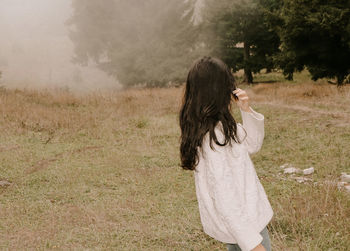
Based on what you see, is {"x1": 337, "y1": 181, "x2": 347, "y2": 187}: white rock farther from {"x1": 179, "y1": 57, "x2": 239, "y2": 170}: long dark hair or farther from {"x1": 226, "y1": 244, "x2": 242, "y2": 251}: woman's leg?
{"x1": 179, "y1": 57, "x2": 239, "y2": 170}: long dark hair

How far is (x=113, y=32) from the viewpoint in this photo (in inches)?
1072

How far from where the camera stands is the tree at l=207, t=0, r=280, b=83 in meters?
23.8

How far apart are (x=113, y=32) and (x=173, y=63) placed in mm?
5744

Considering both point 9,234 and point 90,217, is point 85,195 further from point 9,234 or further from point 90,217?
point 9,234

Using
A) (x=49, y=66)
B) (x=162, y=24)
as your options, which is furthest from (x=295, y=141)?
(x=49, y=66)

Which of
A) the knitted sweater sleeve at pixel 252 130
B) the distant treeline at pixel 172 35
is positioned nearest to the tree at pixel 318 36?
the distant treeline at pixel 172 35

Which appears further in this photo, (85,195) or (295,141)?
(295,141)

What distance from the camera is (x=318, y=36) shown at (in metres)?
15.1

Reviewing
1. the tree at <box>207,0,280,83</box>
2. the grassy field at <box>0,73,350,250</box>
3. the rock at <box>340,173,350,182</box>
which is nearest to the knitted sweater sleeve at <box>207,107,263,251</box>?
the grassy field at <box>0,73,350,250</box>

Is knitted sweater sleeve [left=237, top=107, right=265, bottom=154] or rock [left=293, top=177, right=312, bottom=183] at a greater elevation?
knitted sweater sleeve [left=237, top=107, right=265, bottom=154]

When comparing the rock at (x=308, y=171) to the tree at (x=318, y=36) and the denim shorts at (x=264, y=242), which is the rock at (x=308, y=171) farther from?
the tree at (x=318, y=36)

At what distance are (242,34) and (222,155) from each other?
24.5m

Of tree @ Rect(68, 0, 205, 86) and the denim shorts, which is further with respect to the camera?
tree @ Rect(68, 0, 205, 86)

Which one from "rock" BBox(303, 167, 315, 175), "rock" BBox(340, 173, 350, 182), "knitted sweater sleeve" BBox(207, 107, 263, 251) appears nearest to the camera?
"knitted sweater sleeve" BBox(207, 107, 263, 251)
